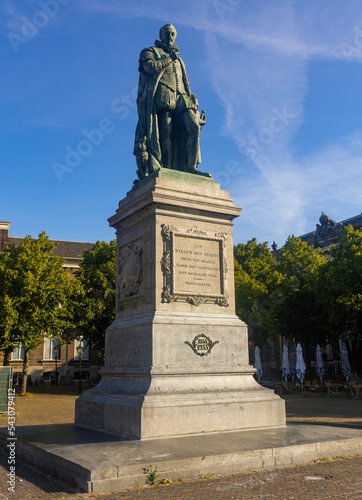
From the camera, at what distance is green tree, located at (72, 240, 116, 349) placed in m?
38.1

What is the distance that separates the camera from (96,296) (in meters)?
39.0

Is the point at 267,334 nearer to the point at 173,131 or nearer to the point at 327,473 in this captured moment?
the point at 173,131

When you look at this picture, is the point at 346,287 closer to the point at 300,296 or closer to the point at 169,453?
the point at 300,296

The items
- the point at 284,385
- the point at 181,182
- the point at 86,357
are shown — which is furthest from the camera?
the point at 86,357

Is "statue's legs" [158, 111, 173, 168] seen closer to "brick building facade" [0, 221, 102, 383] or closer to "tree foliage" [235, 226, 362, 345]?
"tree foliage" [235, 226, 362, 345]

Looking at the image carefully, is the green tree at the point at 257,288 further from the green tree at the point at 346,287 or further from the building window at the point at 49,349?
the building window at the point at 49,349

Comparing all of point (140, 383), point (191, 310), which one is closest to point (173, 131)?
point (191, 310)

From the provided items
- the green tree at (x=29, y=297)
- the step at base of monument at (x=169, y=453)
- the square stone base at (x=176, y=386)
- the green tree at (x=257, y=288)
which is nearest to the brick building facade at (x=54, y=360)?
the green tree at (x=29, y=297)

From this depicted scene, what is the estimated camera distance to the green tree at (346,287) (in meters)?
34.8

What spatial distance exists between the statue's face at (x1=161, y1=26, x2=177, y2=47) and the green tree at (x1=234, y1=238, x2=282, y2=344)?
30497 mm

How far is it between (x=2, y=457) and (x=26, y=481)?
2.28 metres

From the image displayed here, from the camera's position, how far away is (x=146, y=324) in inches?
386

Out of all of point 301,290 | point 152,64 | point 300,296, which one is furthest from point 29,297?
point 152,64

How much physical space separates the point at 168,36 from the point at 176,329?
747 cm
